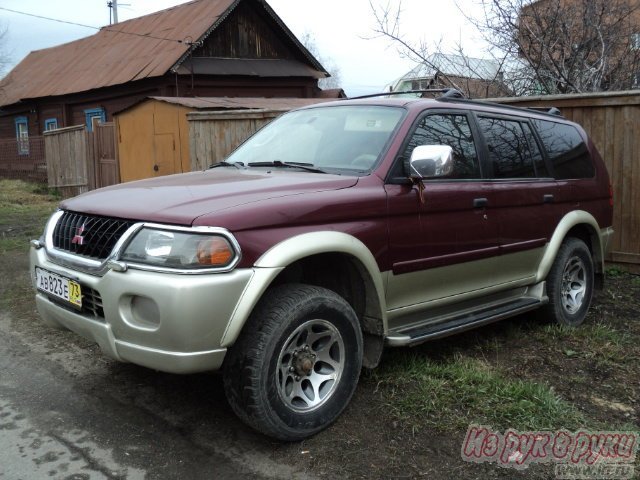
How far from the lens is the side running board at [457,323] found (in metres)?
3.70

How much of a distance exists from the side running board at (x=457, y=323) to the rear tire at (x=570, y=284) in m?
0.24

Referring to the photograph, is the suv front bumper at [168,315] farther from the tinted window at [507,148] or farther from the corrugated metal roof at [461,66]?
the corrugated metal roof at [461,66]

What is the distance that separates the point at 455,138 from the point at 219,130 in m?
6.06

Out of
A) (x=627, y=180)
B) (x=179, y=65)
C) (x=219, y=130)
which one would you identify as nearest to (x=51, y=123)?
(x=179, y=65)

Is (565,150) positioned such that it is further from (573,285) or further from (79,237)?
(79,237)

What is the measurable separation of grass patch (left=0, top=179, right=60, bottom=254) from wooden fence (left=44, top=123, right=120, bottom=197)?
0.62 meters

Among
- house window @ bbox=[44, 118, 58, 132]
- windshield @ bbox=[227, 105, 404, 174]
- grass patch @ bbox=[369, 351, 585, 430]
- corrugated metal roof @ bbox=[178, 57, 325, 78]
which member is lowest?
grass patch @ bbox=[369, 351, 585, 430]

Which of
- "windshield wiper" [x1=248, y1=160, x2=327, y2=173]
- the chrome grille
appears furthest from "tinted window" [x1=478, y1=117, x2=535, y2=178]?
the chrome grille

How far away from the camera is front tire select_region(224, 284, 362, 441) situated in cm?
303

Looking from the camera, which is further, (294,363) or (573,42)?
(573,42)

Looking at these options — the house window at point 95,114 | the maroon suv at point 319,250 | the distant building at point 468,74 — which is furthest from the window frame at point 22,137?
the maroon suv at point 319,250

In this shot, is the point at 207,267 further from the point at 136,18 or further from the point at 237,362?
the point at 136,18

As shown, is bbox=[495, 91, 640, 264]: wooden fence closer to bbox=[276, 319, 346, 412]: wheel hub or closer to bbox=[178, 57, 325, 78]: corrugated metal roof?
bbox=[276, 319, 346, 412]: wheel hub

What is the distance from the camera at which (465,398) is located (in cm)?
368
